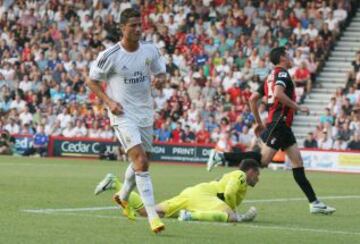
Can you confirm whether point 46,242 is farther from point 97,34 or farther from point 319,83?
point 97,34

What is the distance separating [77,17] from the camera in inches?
1656

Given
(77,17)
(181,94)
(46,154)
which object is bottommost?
(46,154)

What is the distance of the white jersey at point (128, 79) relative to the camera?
41.0ft

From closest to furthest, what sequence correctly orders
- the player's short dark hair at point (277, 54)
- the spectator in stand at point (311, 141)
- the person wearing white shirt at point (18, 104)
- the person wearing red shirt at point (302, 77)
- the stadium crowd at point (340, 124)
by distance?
1. the player's short dark hair at point (277, 54)
2. the stadium crowd at point (340, 124)
3. the spectator in stand at point (311, 141)
4. the person wearing red shirt at point (302, 77)
5. the person wearing white shirt at point (18, 104)

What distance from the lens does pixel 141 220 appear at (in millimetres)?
13406

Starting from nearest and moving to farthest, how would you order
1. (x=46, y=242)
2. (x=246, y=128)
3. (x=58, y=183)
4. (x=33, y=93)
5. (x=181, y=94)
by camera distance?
(x=46, y=242)
(x=58, y=183)
(x=246, y=128)
(x=181, y=94)
(x=33, y=93)

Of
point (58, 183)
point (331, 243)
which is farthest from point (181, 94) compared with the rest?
point (331, 243)

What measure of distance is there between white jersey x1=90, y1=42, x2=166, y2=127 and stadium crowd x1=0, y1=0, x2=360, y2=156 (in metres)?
20.5

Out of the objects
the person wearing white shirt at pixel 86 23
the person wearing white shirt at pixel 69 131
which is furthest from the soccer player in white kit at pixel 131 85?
the person wearing white shirt at pixel 86 23

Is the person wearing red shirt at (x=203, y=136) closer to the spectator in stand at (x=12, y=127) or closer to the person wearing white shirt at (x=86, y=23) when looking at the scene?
the spectator in stand at (x=12, y=127)

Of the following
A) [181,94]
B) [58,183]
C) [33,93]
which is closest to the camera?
[58,183]

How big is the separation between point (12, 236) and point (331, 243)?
3374mm

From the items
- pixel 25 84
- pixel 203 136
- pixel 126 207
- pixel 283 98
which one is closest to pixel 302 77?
pixel 203 136

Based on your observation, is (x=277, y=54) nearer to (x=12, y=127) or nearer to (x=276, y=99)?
(x=276, y=99)
